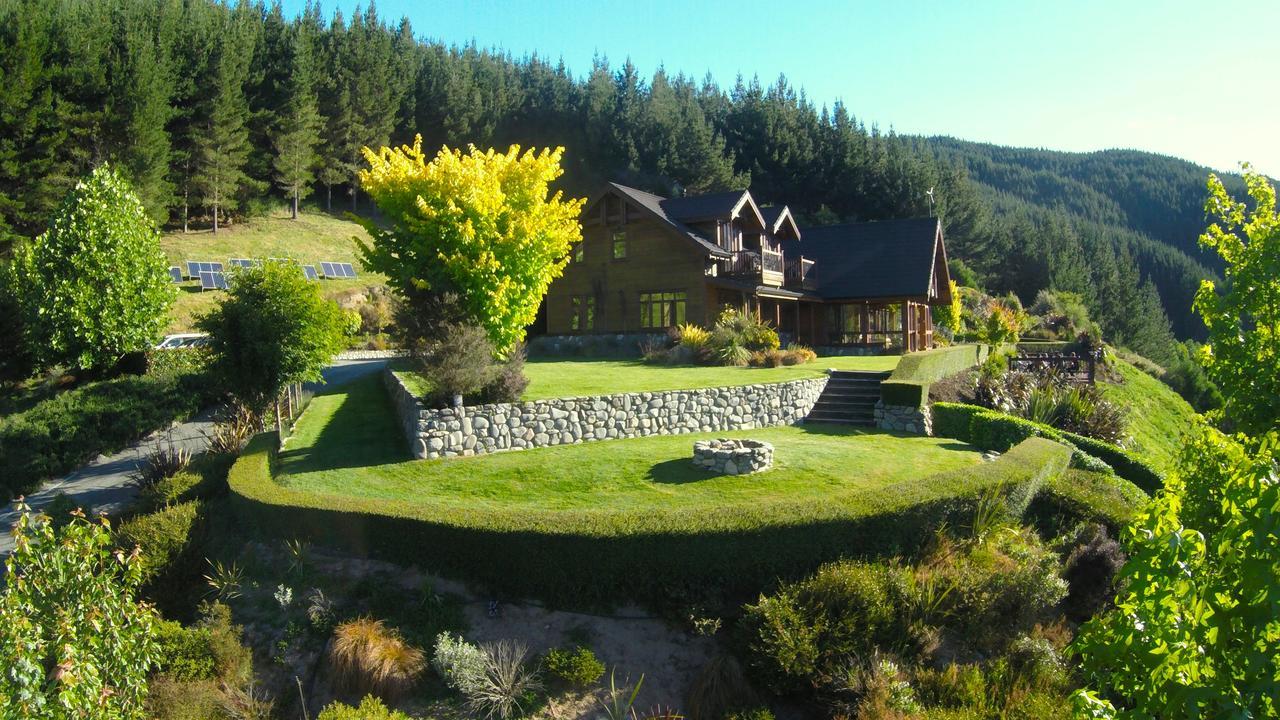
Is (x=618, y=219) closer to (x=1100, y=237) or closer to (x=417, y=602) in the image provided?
(x=417, y=602)

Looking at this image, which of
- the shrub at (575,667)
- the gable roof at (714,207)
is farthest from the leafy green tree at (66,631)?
the gable roof at (714,207)

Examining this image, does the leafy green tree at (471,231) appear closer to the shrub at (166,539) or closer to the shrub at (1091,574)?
the shrub at (166,539)

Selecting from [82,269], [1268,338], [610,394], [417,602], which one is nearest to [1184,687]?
[1268,338]

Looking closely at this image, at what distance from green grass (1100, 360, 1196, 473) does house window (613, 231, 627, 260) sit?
19.7m

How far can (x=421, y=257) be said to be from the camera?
16.6 m

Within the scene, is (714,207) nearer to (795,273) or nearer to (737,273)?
(737,273)

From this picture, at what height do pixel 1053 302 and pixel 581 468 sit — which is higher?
pixel 1053 302

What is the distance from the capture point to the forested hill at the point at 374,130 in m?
42.6

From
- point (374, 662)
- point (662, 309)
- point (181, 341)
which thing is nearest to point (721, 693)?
point (374, 662)

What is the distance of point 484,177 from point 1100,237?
93025 mm

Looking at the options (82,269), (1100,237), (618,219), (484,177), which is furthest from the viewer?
(1100,237)

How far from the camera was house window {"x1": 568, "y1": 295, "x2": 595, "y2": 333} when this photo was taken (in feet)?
111

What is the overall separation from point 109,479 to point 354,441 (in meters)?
7.25

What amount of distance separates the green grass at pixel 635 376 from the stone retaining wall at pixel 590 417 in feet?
1.64
